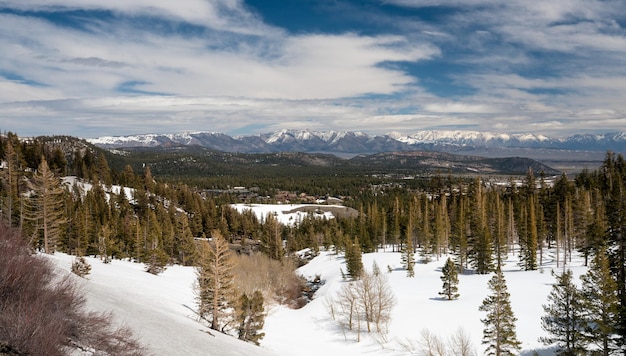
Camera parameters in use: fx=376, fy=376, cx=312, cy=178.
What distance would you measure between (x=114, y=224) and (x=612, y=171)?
12800 cm

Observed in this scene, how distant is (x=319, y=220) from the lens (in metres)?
160

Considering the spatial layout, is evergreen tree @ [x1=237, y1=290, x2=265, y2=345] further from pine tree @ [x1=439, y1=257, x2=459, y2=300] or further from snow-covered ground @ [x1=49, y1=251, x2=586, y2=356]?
pine tree @ [x1=439, y1=257, x2=459, y2=300]

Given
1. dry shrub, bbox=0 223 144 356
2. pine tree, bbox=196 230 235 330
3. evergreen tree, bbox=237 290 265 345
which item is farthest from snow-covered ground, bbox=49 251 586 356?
dry shrub, bbox=0 223 144 356

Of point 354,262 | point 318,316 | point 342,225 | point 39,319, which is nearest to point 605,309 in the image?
point 39,319

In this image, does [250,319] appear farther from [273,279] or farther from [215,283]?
[273,279]

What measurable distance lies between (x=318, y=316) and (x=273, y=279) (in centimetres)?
1603

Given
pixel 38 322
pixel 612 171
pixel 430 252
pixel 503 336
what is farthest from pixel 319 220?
pixel 38 322

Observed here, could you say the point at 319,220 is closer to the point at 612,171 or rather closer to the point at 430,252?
the point at 430,252

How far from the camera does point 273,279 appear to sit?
76562 millimetres

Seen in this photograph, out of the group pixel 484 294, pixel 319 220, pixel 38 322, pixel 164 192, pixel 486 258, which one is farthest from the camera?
Answer: pixel 319 220

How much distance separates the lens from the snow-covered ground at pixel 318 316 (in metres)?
26.9

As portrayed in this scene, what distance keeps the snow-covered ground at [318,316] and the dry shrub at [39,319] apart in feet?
15.4

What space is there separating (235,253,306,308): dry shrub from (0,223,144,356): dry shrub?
4739cm

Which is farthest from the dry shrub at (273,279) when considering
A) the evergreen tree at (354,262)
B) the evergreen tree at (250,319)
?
the evergreen tree at (250,319)
